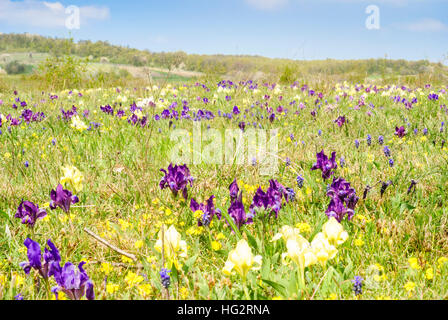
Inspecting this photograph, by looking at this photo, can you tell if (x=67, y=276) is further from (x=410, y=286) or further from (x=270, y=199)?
(x=410, y=286)

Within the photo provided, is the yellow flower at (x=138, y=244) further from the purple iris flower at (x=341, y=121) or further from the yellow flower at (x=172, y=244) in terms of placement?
the purple iris flower at (x=341, y=121)

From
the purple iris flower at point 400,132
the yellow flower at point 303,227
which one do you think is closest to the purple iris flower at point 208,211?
the yellow flower at point 303,227

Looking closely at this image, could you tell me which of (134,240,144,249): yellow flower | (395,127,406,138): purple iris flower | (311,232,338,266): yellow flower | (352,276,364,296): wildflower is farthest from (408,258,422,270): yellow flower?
(395,127,406,138): purple iris flower

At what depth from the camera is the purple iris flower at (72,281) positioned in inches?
63.5

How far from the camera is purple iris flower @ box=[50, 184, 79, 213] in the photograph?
2.59m

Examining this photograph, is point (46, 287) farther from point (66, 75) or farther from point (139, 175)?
point (66, 75)

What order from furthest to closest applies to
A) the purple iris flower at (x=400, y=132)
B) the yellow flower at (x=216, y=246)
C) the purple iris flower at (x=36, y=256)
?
the purple iris flower at (x=400, y=132)
the yellow flower at (x=216, y=246)
the purple iris flower at (x=36, y=256)

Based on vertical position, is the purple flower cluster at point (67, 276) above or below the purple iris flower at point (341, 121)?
below

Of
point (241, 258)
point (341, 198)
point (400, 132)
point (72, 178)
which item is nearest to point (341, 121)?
point (400, 132)

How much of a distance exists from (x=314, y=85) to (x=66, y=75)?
10.8 m

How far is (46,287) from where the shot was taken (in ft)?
6.12

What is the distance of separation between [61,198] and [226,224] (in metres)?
1.30

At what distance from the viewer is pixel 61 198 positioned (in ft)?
8.59

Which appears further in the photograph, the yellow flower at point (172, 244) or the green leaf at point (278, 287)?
the yellow flower at point (172, 244)
